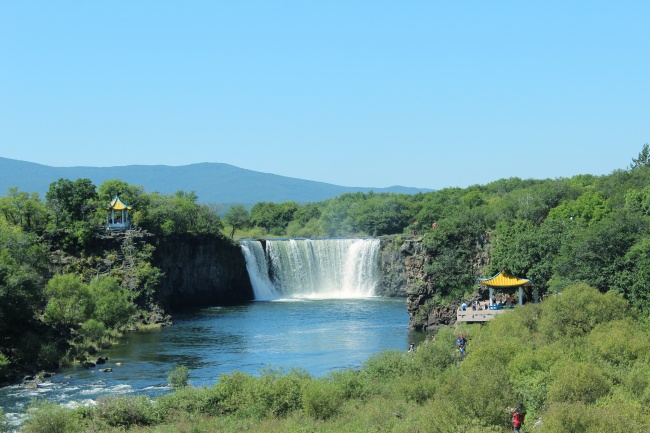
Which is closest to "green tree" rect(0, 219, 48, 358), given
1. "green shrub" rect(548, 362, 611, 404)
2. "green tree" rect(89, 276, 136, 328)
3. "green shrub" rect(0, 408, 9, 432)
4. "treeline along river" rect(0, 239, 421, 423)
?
"treeline along river" rect(0, 239, 421, 423)

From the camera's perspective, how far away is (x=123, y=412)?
3281 cm

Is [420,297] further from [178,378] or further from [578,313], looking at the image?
[178,378]

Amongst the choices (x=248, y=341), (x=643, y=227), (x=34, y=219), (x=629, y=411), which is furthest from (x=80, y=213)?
(x=629, y=411)

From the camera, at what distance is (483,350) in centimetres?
3466

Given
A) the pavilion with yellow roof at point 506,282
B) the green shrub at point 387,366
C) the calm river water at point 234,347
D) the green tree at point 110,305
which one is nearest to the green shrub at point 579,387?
the green shrub at point 387,366

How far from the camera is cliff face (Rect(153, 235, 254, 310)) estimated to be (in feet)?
270

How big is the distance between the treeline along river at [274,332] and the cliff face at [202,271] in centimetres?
156

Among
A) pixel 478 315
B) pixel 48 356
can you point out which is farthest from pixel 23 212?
pixel 478 315

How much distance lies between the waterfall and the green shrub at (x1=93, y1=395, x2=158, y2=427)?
56.7 metres

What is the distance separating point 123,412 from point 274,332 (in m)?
28.9

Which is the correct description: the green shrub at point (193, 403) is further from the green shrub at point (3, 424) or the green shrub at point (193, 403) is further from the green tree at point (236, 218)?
the green tree at point (236, 218)

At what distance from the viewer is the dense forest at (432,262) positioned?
4119cm

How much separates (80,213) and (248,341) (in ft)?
100

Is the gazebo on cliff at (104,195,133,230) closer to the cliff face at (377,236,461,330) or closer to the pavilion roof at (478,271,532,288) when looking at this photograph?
the cliff face at (377,236,461,330)
